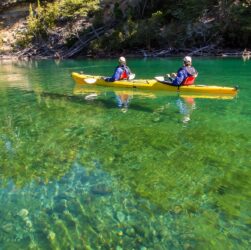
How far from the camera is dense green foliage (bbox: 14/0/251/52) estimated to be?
113ft

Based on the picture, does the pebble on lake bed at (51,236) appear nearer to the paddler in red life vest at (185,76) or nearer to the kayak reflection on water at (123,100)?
the kayak reflection on water at (123,100)

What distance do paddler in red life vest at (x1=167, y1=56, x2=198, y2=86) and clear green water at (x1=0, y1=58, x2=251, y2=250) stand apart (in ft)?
3.76

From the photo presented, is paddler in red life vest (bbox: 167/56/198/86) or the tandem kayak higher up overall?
paddler in red life vest (bbox: 167/56/198/86)

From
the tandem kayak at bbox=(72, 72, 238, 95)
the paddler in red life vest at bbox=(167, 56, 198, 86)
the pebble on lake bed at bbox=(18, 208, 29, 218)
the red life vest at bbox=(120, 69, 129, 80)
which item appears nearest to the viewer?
the pebble on lake bed at bbox=(18, 208, 29, 218)

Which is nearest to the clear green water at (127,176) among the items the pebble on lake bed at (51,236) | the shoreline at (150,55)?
the pebble on lake bed at (51,236)

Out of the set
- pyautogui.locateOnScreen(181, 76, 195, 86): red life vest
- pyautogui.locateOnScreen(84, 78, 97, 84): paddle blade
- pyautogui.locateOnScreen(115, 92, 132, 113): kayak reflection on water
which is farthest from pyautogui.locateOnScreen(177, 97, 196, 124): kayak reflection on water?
pyautogui.locateOnScreen(84, 78, 97, 84): paddle blade

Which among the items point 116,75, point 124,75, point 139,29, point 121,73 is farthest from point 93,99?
point 139,29

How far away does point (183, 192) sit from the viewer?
6805mm

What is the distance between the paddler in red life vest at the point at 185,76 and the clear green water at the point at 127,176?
45.1 inches

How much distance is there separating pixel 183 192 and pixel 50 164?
10.4 feet

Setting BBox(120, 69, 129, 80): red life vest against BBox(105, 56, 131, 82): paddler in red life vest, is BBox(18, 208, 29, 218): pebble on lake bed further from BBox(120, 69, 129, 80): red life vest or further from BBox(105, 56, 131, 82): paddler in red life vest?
BBox(120, 69, 129, 80): red life vest

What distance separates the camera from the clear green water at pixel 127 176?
5512 millimetres

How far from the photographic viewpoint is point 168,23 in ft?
128

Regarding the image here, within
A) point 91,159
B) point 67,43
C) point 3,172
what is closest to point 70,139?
point 91,159
